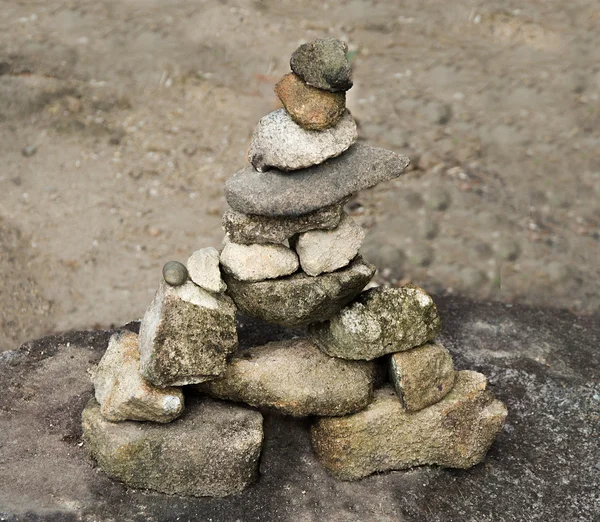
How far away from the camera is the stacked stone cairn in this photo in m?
5.88

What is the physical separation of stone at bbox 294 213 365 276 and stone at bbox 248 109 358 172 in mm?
579

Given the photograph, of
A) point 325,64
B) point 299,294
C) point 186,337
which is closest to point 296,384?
point 299,294

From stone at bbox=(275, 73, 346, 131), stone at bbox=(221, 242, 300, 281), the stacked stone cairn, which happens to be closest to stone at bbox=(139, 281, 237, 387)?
the stacked stone cairn

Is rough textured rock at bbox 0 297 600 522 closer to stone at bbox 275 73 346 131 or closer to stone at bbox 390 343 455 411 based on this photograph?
stone at bbox 390 343 455 411

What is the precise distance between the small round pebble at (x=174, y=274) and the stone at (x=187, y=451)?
3.53 feet

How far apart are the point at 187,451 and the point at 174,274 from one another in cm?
135

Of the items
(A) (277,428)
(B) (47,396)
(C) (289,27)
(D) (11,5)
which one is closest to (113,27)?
(D) (11,5)

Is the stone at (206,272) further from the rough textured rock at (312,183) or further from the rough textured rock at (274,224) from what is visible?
the rough textured rock at (312,183)

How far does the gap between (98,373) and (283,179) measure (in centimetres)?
222

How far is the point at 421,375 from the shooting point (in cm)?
639

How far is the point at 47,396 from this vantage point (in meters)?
7.31

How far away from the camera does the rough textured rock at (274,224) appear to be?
6047mm

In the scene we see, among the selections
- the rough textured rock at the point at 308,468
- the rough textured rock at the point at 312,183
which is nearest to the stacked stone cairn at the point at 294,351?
the rough textured rock at the point at 312,183

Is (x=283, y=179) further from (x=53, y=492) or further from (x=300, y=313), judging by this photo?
(x=53, y=492)
